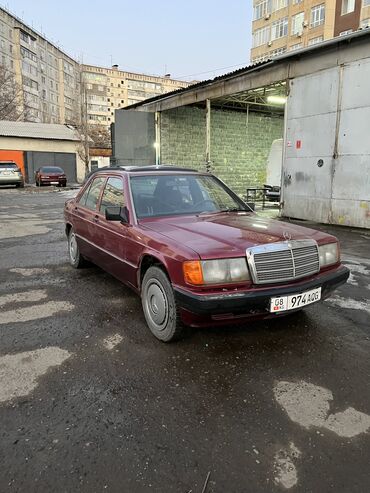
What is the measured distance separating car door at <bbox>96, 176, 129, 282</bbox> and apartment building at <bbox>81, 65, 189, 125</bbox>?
308ft

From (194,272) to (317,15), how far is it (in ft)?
148

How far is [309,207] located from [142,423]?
9503mm

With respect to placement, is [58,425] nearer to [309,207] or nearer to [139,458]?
[139,458]

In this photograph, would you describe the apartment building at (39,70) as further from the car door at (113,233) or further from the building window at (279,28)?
the car door at (113,233)

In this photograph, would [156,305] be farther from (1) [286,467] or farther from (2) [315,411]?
(1) [286,467]

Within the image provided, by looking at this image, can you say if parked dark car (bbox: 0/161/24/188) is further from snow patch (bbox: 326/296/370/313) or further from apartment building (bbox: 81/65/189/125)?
apartment building (bbox: 81/65/189/125)

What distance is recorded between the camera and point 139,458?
6.54 feet

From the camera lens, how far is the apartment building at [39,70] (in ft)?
212

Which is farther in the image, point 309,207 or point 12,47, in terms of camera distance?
point 12,47

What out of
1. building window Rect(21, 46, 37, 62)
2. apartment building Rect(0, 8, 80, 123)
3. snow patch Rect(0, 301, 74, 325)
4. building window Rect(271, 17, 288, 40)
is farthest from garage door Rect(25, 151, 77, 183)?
building window Rect(21, 46, 37, 62)

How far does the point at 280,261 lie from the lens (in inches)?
117

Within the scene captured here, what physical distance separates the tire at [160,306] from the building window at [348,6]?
136 ft

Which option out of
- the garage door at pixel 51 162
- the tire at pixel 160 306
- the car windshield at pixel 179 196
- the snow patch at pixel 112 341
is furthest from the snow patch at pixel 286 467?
the garage door at pixel 51 162

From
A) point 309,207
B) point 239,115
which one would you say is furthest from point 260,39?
point 309,207
